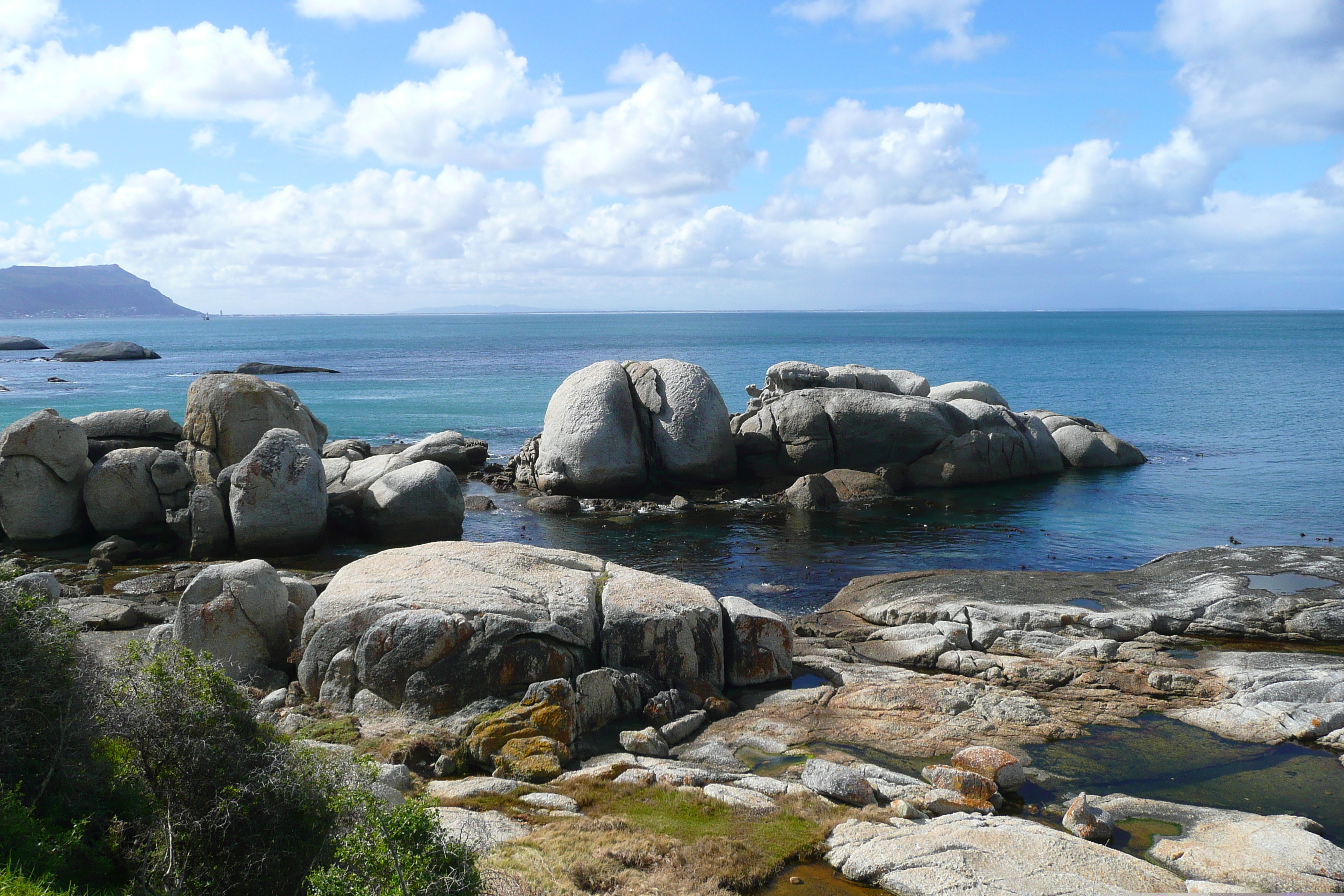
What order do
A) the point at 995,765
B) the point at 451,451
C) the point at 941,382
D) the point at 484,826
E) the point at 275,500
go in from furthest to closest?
1. the point at 941,382
2. the point at 451,451
3. the point at 275,500
4. the point at 995,765
5. the point at 484,826

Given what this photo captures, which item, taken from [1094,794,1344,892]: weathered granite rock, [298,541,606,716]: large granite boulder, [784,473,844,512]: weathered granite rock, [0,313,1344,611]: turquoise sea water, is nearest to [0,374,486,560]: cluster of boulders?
[0,313,1344,611]: turquoise sea water

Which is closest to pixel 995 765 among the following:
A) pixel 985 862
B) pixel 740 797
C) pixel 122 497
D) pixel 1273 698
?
pixel 985 862

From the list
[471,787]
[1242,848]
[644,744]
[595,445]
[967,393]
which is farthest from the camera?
[967,393]

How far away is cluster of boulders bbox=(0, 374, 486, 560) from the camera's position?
24.4 meters

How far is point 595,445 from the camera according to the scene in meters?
32.1

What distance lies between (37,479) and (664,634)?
69.6 ft

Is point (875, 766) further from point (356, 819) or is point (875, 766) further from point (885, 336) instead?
point (885, 336)

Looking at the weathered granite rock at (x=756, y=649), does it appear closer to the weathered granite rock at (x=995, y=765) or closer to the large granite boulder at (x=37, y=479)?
the weathered granite rock at (x=995, y=765)

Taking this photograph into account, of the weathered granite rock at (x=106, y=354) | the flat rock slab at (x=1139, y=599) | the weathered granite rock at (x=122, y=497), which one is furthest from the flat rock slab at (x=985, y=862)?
the weathered granite rock at (x=106, y=354)

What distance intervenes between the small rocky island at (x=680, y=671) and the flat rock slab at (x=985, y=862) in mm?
37

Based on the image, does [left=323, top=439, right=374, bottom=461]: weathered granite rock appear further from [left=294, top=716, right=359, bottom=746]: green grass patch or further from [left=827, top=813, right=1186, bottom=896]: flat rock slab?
[left=827, top=813, right=1186, bottom=896]: flat rock slab

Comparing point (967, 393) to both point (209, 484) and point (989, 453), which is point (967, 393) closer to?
point (989, 453)

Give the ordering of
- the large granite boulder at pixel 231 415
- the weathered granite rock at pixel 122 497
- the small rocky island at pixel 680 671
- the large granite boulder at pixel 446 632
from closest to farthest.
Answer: the small rocky island at pixel 680 671
the large granite boulder at pixel 446 632
the weathered granite rock at pixel 122 497
the large granite boulder at pixel 231 415

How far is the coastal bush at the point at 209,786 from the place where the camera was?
7969mm
